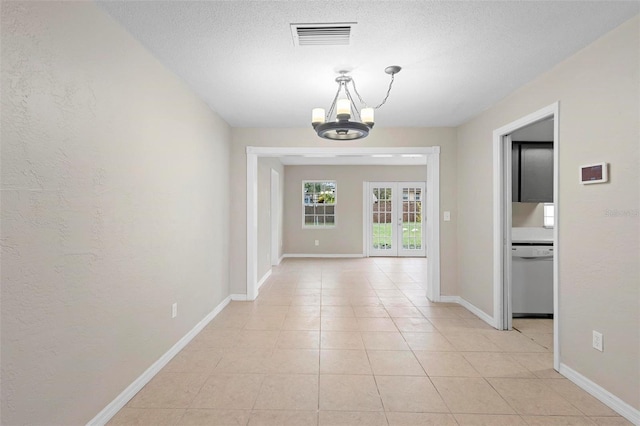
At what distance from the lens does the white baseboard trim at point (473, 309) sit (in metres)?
3.70

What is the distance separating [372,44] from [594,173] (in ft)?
5.60

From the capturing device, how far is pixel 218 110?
3.88 meters

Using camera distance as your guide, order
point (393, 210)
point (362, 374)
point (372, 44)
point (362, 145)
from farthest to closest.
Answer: point (393, 210) → point (362, 145) → point (362, 374) → point (372, 44)

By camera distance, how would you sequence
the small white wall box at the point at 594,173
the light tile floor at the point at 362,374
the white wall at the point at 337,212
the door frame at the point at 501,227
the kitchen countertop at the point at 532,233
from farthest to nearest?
1. the white wall at the point at 337,212
2. the kitchen countertop at the point at 532,233
3. the door frame at the point at 501,227
4. the small white wall box at the point at 594,173
5. the light tile floor at the point at 362,374

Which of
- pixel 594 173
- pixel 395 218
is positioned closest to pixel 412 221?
pixel 395 218

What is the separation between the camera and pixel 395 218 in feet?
29.1

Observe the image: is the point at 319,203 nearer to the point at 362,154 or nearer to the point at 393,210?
the point at 393,210

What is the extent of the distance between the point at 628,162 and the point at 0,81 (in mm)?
3182

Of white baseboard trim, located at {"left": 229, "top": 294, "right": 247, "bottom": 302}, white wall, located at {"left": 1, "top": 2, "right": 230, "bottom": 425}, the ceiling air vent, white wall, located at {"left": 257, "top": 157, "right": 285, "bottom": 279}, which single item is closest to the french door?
white wall, located at {"left": 257, "top": 157, "right": 285, "bottom": 279}

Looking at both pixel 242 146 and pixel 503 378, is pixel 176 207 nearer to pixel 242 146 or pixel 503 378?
pixel 242 146

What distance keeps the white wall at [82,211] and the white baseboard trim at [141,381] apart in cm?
5

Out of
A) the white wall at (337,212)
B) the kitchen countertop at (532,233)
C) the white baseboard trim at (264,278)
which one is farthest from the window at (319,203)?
the kitchen countertop at (532,233)

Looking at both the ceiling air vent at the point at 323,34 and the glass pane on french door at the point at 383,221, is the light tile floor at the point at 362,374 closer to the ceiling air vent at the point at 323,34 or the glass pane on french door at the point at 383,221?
the ceiling air vent at the point at 323,34

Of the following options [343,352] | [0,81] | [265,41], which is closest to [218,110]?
[265,41]
